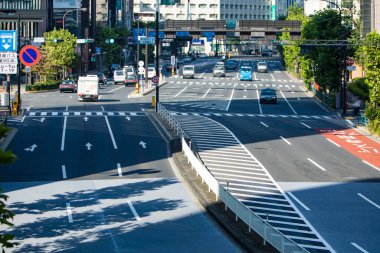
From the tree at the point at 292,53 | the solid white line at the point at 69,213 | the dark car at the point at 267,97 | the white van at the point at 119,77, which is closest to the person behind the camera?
the solid white line at the point at 69,213

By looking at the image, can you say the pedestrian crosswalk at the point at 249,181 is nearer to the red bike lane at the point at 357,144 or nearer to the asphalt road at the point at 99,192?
the asphalt road at the point at 99,192

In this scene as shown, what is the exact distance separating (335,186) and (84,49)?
383ft

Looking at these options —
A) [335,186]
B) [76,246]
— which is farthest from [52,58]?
[76,246]

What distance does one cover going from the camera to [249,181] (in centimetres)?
3622

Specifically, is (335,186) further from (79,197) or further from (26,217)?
(26,217)

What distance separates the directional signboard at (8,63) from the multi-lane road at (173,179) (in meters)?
4.19

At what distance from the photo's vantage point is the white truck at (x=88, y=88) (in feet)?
251

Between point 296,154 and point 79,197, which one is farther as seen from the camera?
point 296,154

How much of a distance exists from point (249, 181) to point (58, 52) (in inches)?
3013

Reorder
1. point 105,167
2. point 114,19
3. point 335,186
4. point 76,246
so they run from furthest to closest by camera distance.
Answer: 1. point 114,19
2. point 105,167
3. point 335,186
4. point 76,246

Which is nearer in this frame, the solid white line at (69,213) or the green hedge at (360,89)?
the solid white line at (69,213)

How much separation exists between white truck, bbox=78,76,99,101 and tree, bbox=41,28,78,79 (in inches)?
1198

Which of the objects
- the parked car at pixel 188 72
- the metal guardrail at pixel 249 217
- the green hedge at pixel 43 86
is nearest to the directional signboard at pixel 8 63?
the metal guardrail at pixel 249 217

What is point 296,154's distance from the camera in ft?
148
